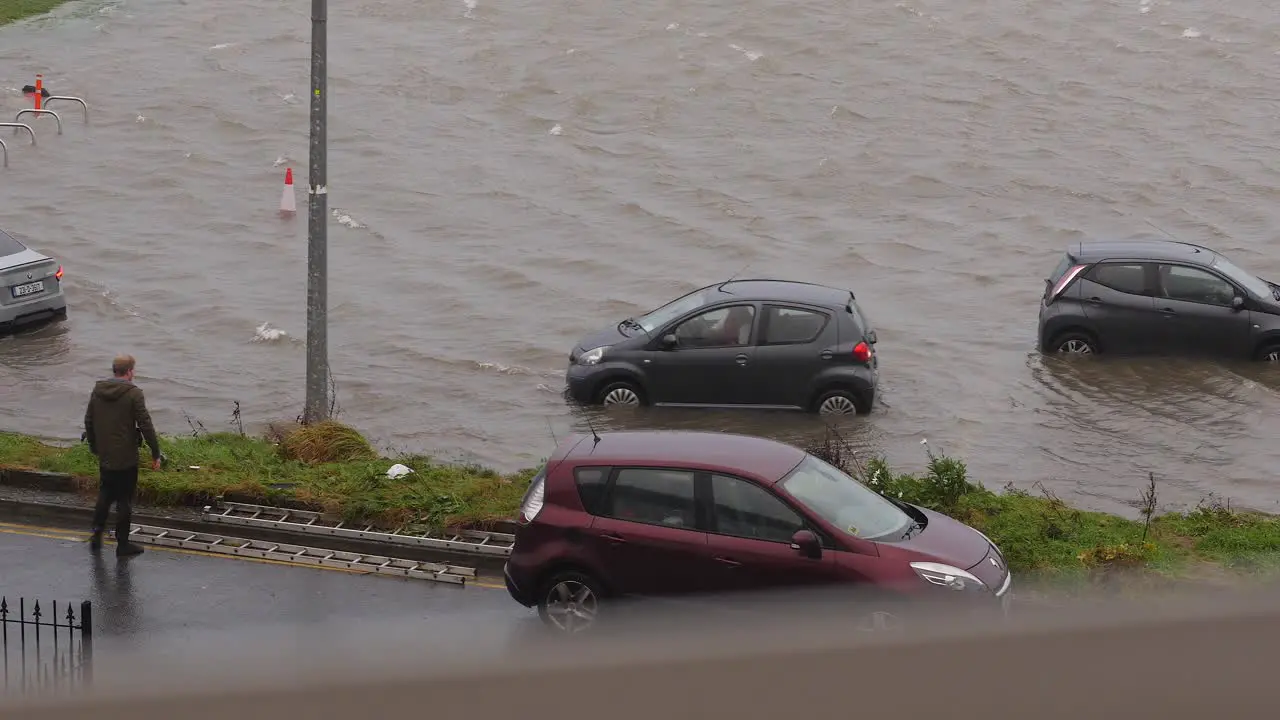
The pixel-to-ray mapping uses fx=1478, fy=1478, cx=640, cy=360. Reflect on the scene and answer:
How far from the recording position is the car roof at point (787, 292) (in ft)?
51.0

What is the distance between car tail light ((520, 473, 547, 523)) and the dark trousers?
9.76 feet

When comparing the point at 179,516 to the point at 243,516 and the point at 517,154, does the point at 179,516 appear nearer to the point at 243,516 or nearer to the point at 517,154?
the point at 243,516

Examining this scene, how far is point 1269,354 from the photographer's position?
17.3 metres

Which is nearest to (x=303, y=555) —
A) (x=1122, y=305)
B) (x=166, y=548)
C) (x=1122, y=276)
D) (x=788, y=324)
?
(x=166, y=548)

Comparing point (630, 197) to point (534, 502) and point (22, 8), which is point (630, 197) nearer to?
point (534, 502)

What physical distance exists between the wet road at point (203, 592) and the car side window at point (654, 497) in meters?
0.93

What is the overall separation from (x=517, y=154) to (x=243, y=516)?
20.5m

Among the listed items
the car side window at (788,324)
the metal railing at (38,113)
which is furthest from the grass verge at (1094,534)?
the metal railing at (38,113)

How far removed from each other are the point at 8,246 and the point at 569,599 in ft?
42.5

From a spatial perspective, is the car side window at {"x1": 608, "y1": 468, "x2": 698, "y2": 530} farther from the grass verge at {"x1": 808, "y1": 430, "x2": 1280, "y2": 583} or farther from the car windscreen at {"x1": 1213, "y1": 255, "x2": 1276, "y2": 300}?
the car windscreen at {"x1": 1213, "y1": 255, "x2": 1276, "y2": 300}

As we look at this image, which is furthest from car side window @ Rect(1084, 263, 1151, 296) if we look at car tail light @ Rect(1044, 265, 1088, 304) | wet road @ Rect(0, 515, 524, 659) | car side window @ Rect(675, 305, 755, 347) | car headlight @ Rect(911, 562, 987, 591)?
wet road @ Rect(0, 515, 524, 659)

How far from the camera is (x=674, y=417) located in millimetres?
15617

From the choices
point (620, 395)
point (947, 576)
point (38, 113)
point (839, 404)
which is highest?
point (947, 576)

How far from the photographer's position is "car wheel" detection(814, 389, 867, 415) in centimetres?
1542
